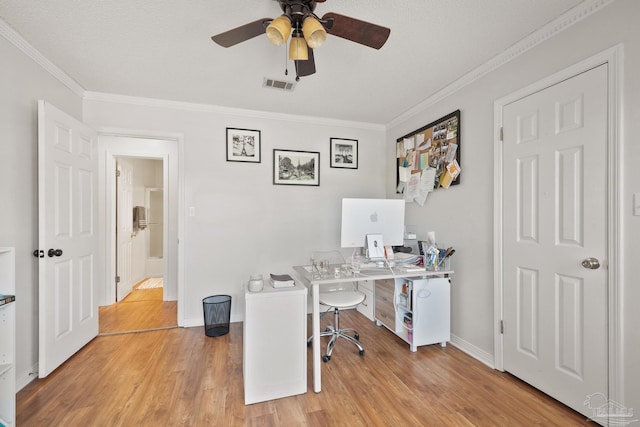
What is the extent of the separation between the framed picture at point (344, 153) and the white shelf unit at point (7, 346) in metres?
3.00

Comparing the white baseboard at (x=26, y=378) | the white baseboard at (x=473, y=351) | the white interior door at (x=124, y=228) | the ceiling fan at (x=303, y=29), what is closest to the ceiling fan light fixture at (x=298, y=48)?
the ceiling fan at (x=303, y=29)

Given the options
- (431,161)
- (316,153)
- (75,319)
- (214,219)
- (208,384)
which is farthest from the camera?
(316,153)

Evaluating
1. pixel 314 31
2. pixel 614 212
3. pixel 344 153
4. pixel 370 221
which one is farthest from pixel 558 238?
pixel 344 153

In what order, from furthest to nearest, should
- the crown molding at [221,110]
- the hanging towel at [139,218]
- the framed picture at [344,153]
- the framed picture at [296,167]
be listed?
1. the hanging towel at [139,218]
2. the framed picture at [344,153]
3. the framed picture at [296,167]
4. the crown molding at [221,110]

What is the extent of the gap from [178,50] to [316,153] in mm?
1860

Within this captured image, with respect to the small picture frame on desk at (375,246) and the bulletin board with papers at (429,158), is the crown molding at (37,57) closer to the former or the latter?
the small picture frame on desk at (375,246)

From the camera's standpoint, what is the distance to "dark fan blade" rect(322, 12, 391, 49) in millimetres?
1435

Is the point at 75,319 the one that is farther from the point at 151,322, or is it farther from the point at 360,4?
the point at 360,4

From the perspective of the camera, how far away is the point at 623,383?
1.53 meters

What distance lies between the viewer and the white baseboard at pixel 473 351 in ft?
7.54

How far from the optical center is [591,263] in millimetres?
1649

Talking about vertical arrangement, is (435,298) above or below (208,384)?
above

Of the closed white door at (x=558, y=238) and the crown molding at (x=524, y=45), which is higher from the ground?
the crown molding at (x=524, y=45)

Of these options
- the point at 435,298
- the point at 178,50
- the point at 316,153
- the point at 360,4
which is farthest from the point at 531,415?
the point at 178,50
